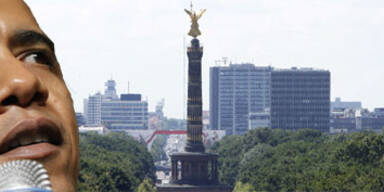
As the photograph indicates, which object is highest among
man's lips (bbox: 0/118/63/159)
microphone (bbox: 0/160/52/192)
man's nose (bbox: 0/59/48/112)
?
man's nose (bbox: 0/59/48/112)

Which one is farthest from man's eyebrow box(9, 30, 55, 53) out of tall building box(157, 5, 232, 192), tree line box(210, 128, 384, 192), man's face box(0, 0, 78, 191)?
tall building box(157, 5, 232, 192)

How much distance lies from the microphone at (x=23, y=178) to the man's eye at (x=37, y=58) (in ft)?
4.03

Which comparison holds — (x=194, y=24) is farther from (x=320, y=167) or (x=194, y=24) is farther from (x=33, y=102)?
(x=33, y=102)

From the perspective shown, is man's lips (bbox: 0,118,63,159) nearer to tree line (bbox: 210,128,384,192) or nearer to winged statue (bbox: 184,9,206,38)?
tree line (bbox: 210,128,384,192)

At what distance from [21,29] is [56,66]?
45 centimetres

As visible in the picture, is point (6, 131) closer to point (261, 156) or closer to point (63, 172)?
point (63, 172)

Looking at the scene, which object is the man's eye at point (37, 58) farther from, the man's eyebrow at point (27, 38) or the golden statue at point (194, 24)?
the golden statue at point (194, 24)

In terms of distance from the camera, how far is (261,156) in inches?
6722

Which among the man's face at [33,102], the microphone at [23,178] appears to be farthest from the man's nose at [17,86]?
the microphone at [23,178]

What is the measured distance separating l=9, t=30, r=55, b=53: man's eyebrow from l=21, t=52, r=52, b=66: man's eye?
3.2 inches

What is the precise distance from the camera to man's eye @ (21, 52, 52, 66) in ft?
26.0

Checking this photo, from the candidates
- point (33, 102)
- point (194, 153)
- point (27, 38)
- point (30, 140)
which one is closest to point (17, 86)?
point (33, 102)

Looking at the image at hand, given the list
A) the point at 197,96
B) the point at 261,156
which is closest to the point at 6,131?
the point at 197,96

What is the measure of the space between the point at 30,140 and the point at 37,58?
2.93ft
